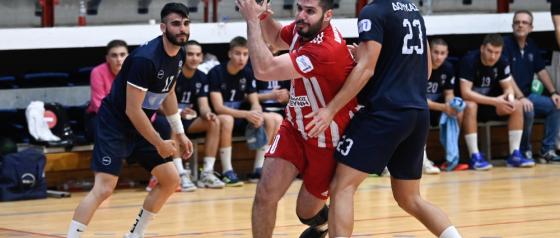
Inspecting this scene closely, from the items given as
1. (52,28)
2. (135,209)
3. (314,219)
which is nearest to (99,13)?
(52,28)

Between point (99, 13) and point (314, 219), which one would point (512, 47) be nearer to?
point (99, 13)

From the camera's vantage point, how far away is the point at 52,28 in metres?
12.9

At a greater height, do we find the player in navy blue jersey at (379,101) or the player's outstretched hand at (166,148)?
the player in navy blue jersey at (379,101)

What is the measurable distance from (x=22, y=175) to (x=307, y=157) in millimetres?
5736

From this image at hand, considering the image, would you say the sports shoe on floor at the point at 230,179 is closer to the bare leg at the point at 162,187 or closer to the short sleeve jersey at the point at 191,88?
the short sleeve jersey at the point at 191,88

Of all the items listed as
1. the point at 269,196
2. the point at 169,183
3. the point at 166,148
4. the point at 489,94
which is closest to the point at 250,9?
the point at 269,196

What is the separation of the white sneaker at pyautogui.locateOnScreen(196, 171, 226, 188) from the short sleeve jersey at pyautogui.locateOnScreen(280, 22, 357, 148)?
5.81 meters

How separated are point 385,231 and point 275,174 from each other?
2373 mm

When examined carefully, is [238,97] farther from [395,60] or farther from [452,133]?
[395,60]

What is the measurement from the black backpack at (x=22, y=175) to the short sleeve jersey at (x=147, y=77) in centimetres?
384

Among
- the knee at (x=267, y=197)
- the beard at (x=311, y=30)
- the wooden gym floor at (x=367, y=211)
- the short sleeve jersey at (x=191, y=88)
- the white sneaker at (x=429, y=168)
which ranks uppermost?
the beard at (x=311, y=30)

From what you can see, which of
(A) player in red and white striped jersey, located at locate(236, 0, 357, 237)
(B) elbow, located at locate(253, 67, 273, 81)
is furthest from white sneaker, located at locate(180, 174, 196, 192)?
(B) elbow, located at locate(253, 67, 273, 81)

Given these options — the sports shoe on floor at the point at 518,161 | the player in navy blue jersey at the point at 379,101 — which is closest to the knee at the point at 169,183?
the player in navy blue jersey at the point at 379,101

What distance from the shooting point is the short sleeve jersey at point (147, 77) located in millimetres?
7984
